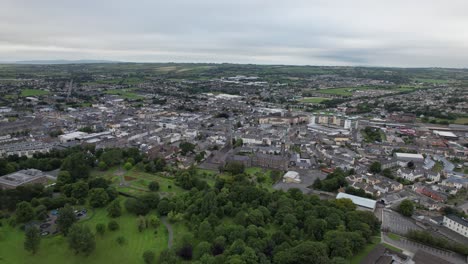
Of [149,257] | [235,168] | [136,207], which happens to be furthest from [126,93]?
[149,257]

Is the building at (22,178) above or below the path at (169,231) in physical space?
above

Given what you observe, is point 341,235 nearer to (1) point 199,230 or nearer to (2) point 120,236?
(1) point 199,230

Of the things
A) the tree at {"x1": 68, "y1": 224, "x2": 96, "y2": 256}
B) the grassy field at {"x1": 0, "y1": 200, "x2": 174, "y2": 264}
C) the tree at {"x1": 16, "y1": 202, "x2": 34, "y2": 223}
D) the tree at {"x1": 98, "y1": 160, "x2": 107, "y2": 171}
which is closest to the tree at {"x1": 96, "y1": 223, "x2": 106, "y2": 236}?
the grassy field at {"x1": 0, "y1": 200, "x2": 174, "y2": 264}

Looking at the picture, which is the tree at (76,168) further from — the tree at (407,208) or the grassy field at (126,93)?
the grassy field at (126,93)

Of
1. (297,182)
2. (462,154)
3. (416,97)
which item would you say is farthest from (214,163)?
(416,97)

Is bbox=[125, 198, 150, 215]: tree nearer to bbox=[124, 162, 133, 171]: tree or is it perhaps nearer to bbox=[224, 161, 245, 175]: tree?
bbox=[124, 162, 133, 171]: tree

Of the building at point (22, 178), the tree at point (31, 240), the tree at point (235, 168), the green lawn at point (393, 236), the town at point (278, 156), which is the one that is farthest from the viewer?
the tree at point (235, 168)

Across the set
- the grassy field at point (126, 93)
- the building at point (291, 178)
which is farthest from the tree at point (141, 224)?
the grassy field at point (126, 93)
